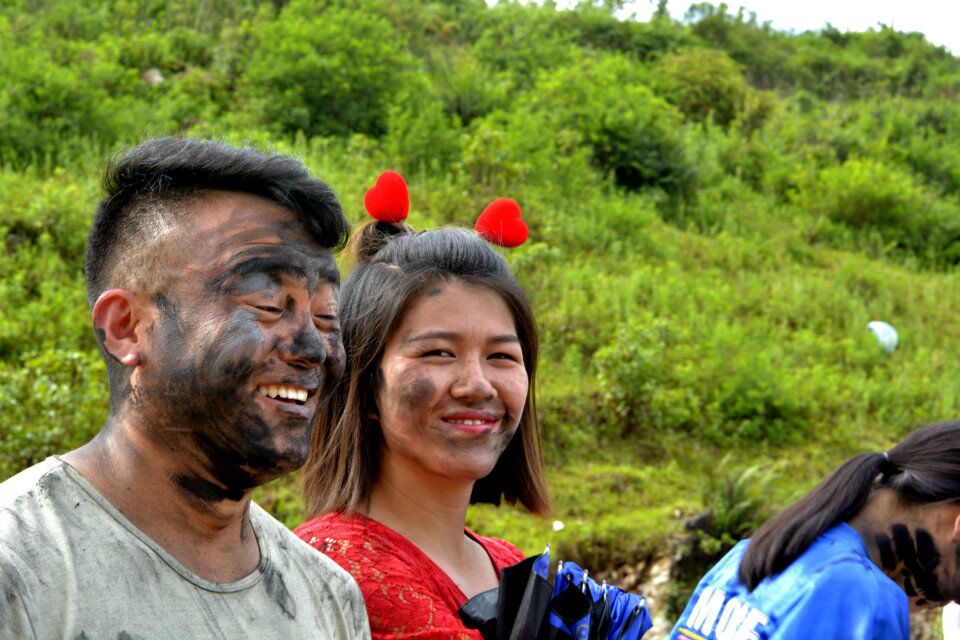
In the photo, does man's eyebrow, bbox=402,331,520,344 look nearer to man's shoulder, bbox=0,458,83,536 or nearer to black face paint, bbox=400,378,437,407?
black face paint, bbox=400,378,437,407

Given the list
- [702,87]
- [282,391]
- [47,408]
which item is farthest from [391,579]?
[702,87]

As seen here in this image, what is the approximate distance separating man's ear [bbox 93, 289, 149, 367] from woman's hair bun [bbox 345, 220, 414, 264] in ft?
3.75

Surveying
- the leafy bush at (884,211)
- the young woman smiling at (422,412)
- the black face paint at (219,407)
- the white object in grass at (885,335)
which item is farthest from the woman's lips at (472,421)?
the leafy bush at (884,211)

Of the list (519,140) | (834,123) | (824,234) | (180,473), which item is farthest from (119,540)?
(834,123)

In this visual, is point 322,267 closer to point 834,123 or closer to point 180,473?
point 180,473

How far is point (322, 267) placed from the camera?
5.35 ft

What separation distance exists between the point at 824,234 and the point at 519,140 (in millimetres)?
4515

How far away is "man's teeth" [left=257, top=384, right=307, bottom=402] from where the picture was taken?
1.49 m

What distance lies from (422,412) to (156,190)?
910 mm

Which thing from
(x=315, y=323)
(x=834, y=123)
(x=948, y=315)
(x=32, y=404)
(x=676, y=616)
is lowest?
(x=676, y=616)

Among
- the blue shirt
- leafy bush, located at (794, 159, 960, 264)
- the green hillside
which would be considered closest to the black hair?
the blue shirt

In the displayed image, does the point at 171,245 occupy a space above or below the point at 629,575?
above

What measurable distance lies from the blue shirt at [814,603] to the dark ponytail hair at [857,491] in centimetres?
3

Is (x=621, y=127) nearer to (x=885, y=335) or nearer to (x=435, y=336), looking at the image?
(x=885, y=335)
